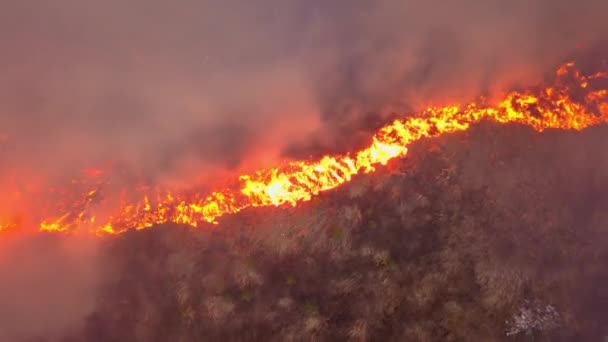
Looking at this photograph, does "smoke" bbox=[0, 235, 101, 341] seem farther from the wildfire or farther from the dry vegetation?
the wildfire

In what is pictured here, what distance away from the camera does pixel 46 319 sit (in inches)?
440

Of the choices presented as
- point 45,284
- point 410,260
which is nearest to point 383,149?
point 410,260

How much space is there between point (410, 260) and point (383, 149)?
9.26 ft

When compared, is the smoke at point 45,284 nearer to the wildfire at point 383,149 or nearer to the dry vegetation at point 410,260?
the dry vegetation at point 410,260

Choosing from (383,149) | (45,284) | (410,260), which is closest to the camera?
(410,260)

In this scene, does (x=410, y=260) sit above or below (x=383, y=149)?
below

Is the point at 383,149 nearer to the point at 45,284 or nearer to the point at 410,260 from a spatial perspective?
the point at 410,260

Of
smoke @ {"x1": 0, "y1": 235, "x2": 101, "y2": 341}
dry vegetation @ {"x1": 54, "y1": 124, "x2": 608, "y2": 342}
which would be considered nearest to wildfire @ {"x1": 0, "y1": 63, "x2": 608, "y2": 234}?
dry vegetation @ {"x1": 54, "y1": 124, "x2": 608, "y2": 342}

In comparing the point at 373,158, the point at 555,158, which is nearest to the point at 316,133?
the point at 373,158

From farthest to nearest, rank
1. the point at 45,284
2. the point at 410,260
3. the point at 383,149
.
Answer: the point at 45,284, the point at 383,149, the point at 410,260

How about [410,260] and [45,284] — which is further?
[45,284]

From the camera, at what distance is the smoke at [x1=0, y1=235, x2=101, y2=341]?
11.1 m

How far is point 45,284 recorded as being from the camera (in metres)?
11.4

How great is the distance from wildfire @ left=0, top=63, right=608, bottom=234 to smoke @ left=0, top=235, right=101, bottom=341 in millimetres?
1520
